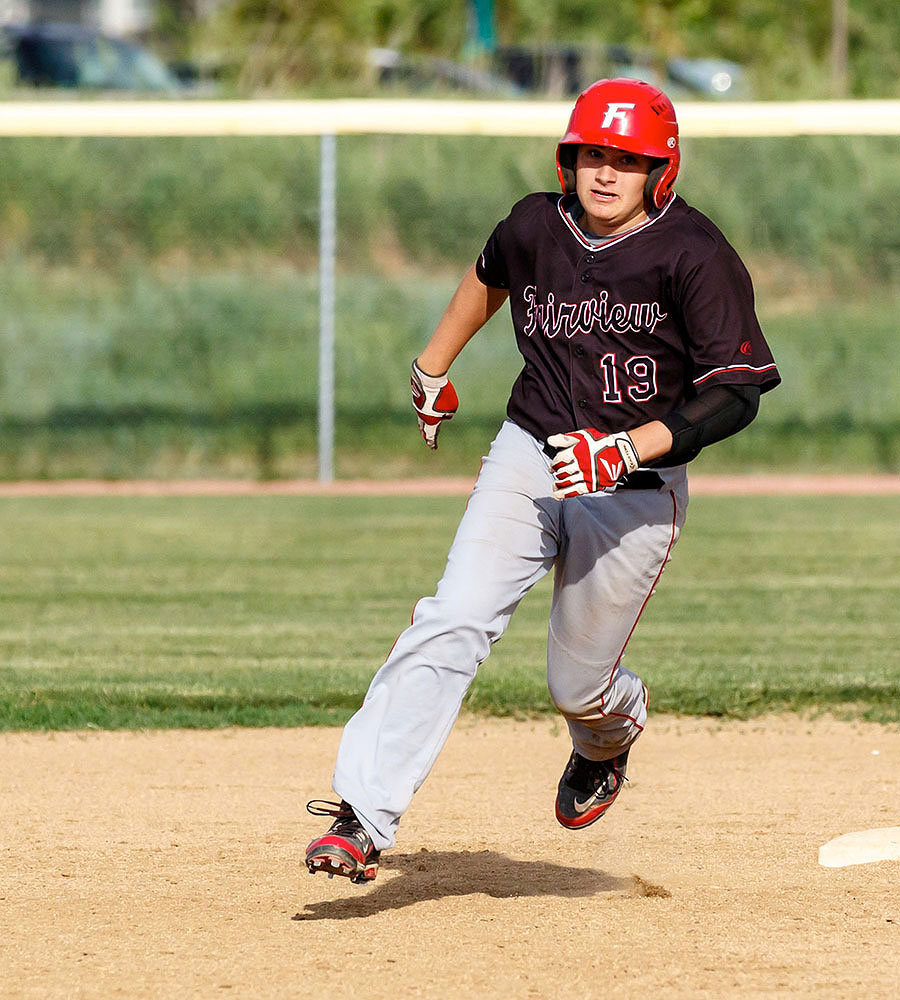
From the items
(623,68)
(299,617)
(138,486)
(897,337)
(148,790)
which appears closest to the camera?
(148,790)

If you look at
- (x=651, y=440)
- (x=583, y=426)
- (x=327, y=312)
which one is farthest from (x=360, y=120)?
(x=651, y=440)

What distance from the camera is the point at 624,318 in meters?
4.07

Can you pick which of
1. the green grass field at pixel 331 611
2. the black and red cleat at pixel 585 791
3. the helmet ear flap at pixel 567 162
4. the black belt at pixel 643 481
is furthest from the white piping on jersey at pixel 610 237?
the green grass field at pixel 331 611

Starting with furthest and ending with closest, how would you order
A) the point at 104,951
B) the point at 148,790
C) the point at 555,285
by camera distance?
the point at 148,790 < the point at 555,285 < the point at 104,951

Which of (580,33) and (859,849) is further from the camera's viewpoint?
(580,33)

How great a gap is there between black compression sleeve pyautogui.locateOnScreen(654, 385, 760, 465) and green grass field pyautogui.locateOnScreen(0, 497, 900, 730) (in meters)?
2.83

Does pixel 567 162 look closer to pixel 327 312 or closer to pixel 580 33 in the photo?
pixel 327 312

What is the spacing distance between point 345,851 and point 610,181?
171cm

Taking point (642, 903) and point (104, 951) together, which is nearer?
point (104, 951)

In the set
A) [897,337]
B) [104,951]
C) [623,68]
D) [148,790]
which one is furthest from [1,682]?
[623,68]

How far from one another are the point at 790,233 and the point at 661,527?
Result: 10.6m

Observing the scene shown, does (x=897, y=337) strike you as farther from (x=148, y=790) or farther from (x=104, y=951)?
(x=104, y=951)

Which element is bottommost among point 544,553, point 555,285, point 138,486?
point 138,486

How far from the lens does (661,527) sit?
427 cm
